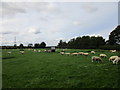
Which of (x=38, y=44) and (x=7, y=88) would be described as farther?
(x=38, y=44)

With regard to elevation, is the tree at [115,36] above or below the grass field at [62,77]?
above

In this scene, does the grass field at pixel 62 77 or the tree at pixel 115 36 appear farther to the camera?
the tree at pixel 115 36

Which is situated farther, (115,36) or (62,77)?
(115,36)

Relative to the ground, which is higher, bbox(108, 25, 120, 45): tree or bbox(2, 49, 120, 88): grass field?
bbox(108, 25, 120, 45): tree

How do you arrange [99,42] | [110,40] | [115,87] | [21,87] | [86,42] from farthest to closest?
[86,42] → [99,42] → [110,40] → [21,87] → [115,87]

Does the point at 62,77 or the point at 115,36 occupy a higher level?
the point at 115,36

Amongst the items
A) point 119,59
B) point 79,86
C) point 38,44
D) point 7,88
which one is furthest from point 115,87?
point 38,44

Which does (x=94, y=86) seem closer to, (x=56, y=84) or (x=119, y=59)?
(x=56, y=84)

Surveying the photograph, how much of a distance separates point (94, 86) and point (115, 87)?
121 cm

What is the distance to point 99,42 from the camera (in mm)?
83250

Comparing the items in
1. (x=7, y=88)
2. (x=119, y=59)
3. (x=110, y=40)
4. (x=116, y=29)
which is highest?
(x=116, y=29)

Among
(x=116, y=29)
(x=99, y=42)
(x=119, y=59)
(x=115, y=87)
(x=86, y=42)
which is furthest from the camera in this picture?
(x=86, y=42)

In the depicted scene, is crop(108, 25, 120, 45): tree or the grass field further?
crop(108, 25, 120, 45): tree

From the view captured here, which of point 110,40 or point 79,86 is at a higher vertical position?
point 110,40
